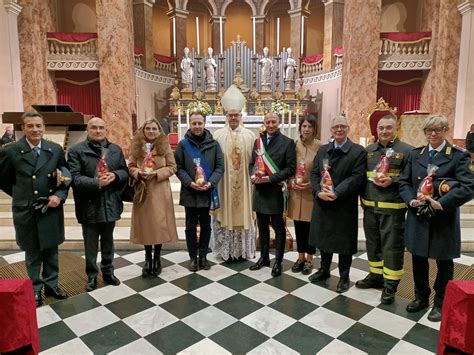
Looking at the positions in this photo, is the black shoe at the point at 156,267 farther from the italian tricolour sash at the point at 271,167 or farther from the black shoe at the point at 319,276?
the black shoe at the point at 319,276

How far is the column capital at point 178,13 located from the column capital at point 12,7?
5.24m

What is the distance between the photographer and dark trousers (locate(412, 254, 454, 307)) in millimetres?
2709

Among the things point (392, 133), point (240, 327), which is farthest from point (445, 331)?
point (392, 133)

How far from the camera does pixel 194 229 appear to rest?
369 cm

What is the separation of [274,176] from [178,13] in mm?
11508

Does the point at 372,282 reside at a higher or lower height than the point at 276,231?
lower

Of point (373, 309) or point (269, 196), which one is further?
point (269, 196)

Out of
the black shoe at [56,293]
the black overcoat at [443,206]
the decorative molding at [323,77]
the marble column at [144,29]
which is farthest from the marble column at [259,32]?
the black shoe at [56,293]

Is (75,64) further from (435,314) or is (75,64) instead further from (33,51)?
(435,314)

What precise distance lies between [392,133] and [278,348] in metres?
1.91

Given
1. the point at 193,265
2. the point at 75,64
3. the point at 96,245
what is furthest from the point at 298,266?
the point at 75,64

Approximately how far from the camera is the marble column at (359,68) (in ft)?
30.8

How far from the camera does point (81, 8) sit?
12.3 meters

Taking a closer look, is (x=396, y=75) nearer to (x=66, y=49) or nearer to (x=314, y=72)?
(x=314, y=72)
